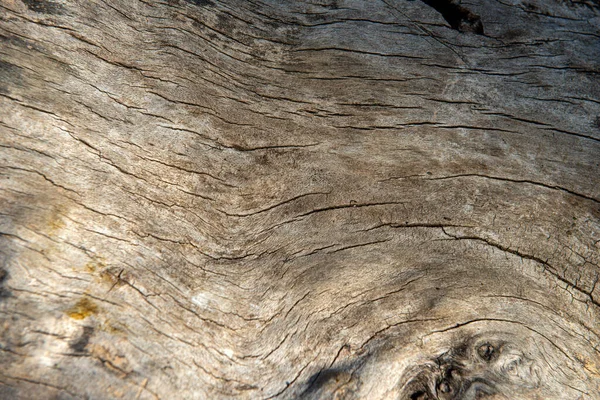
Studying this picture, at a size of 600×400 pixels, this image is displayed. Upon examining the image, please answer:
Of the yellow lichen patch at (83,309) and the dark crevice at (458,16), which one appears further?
the dark crevice at (458,16)

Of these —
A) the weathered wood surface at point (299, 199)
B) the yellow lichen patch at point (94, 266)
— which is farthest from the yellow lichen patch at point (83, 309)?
the yellow lichen patch at point (94, 266)

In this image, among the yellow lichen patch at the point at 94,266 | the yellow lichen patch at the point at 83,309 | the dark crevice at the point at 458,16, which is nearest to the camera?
the yellow lichen patch at the point at 83,309

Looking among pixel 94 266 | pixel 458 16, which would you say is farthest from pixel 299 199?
pixel 458 16

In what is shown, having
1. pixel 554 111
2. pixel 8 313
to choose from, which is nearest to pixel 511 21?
pixel 554 111

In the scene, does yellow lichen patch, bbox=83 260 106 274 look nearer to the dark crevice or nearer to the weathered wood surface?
the weathered wood surface

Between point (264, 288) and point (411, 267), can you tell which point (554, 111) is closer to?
point (411, 267)

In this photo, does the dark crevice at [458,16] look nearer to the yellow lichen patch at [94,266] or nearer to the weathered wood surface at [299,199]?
the weathered wood surface at [299,199]

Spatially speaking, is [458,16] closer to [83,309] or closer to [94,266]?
[94,266]

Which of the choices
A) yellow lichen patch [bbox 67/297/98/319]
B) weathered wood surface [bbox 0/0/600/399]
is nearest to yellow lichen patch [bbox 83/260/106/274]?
weathered wood surface [bbox 0/0/600/399]
